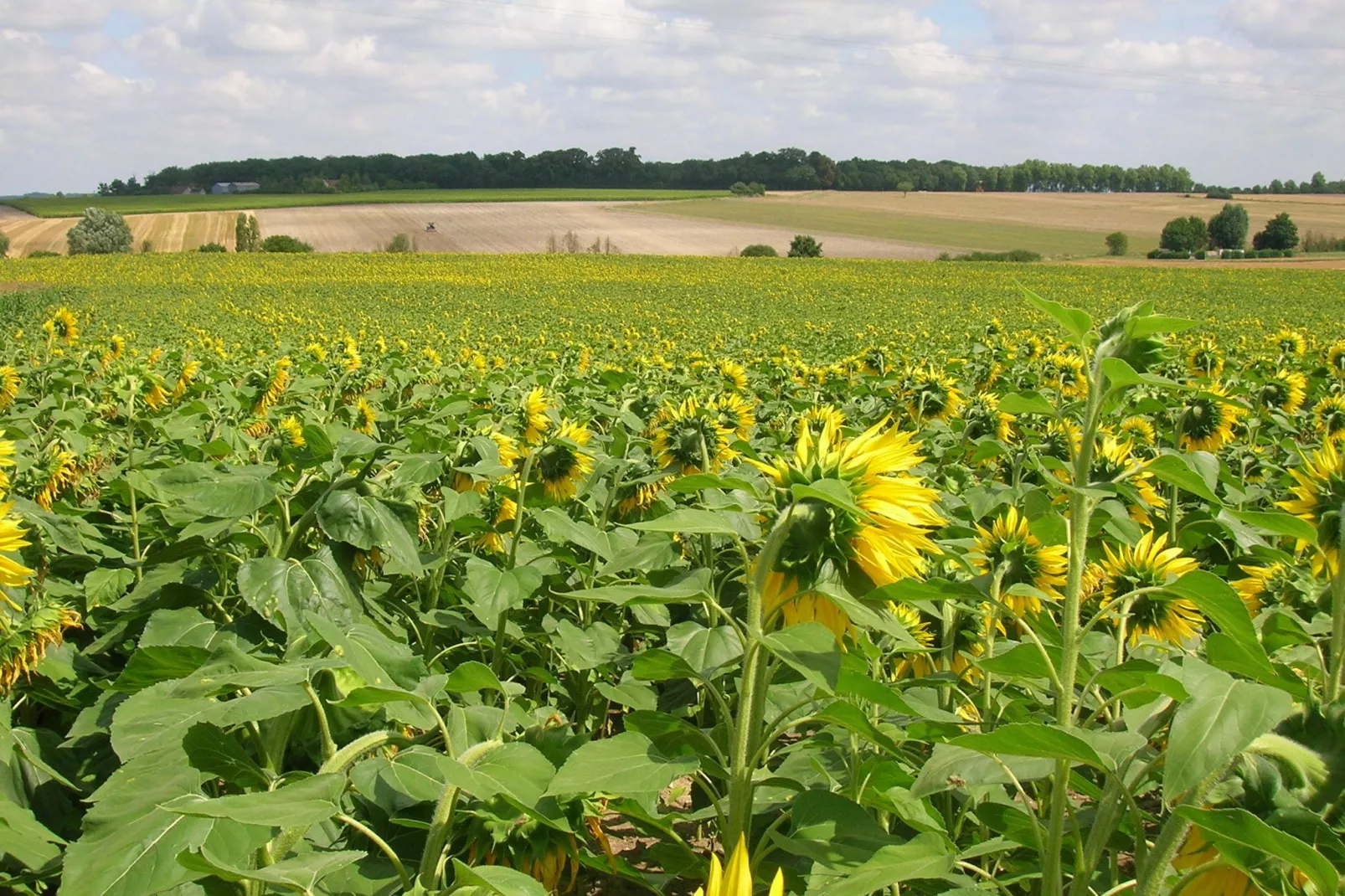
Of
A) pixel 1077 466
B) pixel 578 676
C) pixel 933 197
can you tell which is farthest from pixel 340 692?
pixel 933 197

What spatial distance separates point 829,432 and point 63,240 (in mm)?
65394

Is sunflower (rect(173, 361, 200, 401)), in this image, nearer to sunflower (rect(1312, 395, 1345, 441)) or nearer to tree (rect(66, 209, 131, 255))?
sunflower (rect(1312, 395, 1345, 441))

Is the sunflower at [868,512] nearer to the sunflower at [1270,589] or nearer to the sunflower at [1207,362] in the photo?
the sunflower at [1270,589]

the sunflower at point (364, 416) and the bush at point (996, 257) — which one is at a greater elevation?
the bush at point (996, 257)

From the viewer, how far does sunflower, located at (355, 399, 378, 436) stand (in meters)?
3.68

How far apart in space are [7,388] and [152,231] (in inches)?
2540

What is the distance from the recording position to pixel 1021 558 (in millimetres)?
2061

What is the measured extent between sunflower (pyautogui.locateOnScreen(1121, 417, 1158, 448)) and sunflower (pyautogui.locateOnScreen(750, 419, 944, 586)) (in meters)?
2.90

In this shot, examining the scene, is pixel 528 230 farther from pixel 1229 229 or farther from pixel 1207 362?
pixel 1207 362

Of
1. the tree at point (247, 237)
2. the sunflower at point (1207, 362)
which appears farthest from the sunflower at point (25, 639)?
the tree at point (247, 237)

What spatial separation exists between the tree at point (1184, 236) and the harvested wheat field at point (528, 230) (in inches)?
638

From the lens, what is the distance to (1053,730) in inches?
40.1

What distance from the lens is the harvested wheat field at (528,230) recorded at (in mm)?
58719

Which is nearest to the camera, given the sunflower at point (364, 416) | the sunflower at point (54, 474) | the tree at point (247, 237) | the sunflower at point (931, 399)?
the sunflower at point (54, 474)
